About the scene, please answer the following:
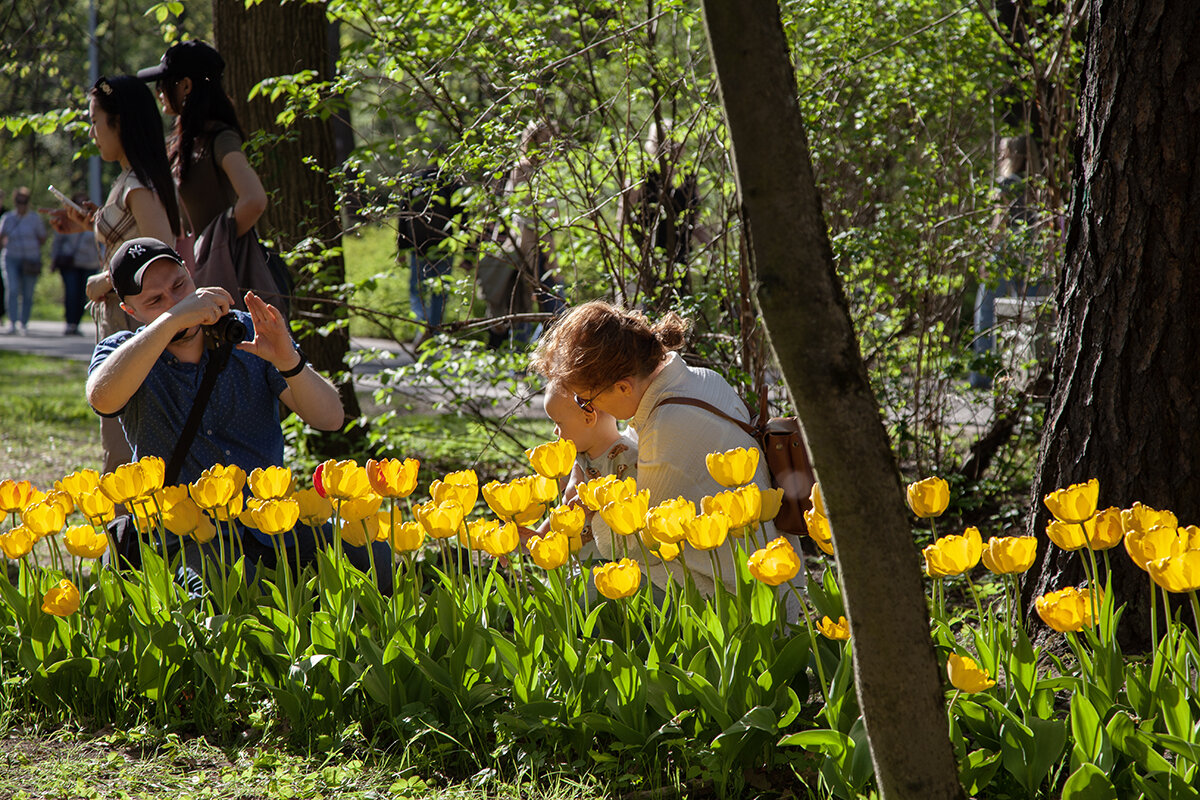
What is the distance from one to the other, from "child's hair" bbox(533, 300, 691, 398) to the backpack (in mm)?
1285

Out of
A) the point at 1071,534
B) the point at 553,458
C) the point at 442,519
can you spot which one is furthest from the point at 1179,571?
the point at 442,519

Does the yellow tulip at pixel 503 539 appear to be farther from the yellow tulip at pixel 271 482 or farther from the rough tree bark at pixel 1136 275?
the rough tree bark at pixel 1136 275

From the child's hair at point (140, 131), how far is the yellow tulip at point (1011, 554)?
136 inches

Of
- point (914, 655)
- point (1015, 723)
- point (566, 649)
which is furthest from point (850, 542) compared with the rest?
point (566, 649)

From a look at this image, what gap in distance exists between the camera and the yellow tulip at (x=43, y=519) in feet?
8.34

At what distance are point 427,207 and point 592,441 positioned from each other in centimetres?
140

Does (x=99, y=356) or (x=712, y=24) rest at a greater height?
(x=712, y=24)

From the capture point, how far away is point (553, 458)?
244cm

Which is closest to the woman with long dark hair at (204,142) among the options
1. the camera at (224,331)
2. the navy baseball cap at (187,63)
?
the navy baseball cap at (187,63)

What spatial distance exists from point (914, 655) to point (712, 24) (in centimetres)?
92

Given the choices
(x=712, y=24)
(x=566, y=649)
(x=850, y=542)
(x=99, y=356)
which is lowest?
(x=566, y=649)

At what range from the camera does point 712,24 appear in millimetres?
1440

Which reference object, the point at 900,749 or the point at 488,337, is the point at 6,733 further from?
the point at 488,337

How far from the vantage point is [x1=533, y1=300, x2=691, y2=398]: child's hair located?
2.85 metres
